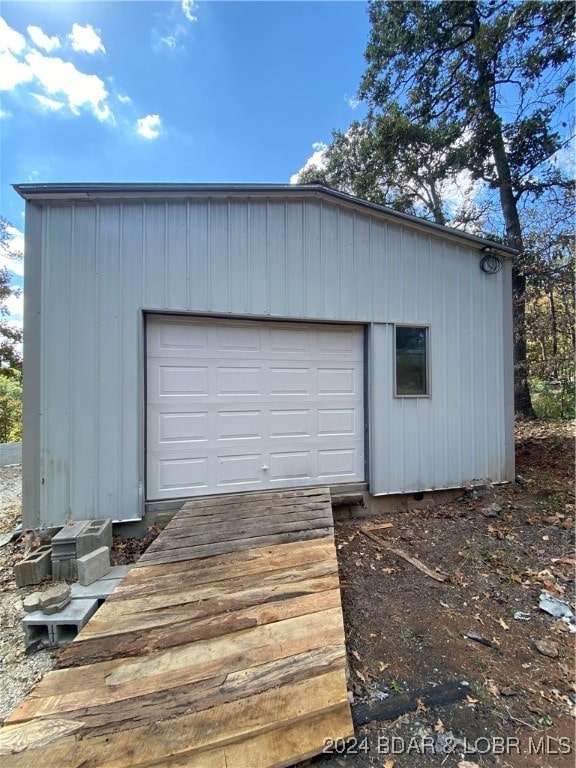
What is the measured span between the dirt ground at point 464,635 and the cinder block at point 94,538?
2.10 m

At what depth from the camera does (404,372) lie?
426cm

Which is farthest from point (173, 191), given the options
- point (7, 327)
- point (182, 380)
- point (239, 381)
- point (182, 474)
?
point (7, 327)

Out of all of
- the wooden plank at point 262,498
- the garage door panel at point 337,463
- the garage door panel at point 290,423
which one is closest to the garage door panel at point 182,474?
the wooden plank at point 262,498

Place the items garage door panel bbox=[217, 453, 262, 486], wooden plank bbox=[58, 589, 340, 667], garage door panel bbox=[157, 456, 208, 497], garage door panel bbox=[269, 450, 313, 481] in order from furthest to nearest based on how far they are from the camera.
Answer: garage door panel bbox=[269, 450, 313, 481]
garage door panel bbox=[217, 453, 262, 486]
garage door panel bbox=[157, 456, 208, 497]
wooden plank bbox=[58, 589, 340, 667]

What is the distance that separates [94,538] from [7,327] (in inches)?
409

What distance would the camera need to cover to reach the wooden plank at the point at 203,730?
3.65 ft

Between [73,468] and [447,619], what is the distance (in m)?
3.43

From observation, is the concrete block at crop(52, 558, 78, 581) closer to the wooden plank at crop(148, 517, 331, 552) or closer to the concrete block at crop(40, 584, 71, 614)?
the concrete block at crop(40, 584, 71, 614)

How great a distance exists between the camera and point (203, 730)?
1199mm

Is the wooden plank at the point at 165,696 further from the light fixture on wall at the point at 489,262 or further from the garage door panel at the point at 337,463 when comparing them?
the light fixture on wall at the point at 489,262

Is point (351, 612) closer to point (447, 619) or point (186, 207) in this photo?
point (447, 619)

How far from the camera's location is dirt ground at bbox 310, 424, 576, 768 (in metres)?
1.39

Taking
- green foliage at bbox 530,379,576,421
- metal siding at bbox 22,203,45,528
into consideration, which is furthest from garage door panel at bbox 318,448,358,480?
green foliage at bbox 530,379,576,421

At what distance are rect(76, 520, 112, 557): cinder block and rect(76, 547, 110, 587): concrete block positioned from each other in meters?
0.15
